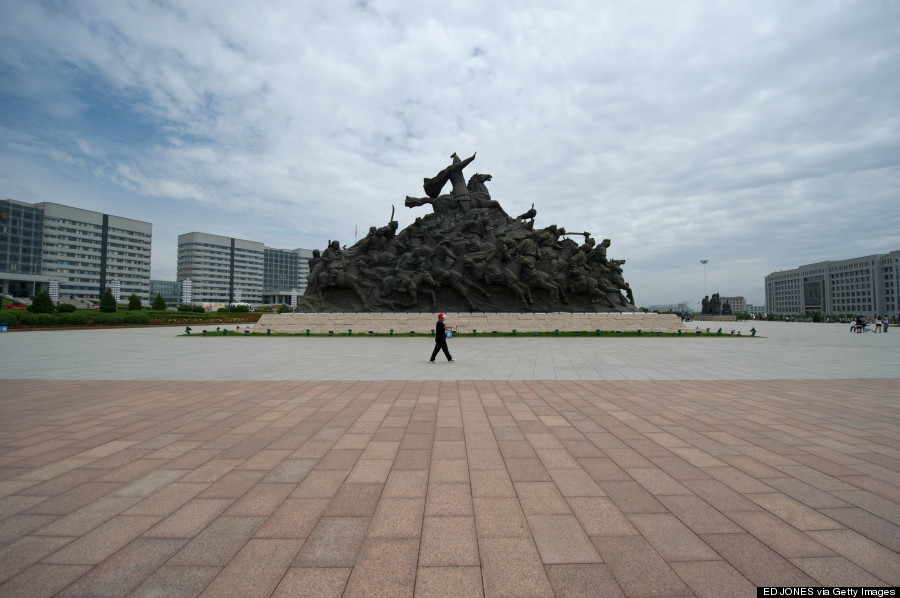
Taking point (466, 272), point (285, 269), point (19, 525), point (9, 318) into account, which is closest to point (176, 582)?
point (19, 525)

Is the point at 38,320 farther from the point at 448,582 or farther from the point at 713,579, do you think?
the point at 713,579

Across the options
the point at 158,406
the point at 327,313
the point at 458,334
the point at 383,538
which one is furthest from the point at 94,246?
the point at 383,538

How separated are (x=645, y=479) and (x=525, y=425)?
2.03 meters

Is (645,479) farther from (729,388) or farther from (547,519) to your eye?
(729,388)

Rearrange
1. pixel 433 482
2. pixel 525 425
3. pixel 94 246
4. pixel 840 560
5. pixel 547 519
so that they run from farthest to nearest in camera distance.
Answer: pixel 94 246
pixel 525 425
pixel 433 482
pixel 547 519
pixel 840 560

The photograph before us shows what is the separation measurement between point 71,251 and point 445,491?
378 feet

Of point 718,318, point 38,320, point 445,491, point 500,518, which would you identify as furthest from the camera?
point 718,318

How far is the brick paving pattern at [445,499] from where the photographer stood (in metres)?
2.63

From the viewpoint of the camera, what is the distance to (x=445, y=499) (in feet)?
12.1

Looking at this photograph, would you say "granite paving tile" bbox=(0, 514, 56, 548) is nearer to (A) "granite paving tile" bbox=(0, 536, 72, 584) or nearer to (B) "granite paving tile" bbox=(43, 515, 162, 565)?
(A) "granite paving tile" bbox=(0, 536, 72, 584)

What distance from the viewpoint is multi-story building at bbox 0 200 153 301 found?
79.9 m

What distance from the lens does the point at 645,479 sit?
13.4 feet

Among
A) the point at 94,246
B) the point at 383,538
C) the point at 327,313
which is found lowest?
the point at 383,538

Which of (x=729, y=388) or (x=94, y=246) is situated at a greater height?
(x=94, y=246)
